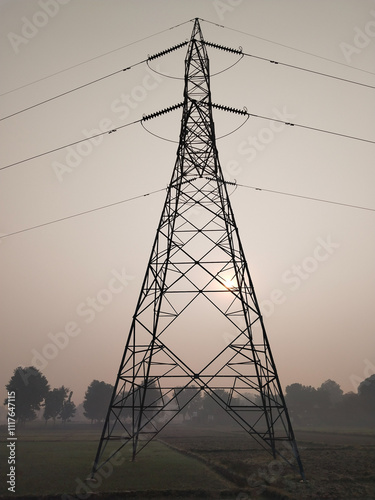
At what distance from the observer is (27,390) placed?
8869 cm

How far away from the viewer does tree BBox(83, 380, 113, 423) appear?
108 meters

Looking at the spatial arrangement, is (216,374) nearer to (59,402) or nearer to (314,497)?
(314,497)

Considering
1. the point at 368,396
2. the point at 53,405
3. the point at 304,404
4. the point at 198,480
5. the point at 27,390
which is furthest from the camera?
the point at 304,404

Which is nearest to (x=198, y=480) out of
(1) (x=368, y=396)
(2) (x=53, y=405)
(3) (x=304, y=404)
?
(2) (x=53, y=405)

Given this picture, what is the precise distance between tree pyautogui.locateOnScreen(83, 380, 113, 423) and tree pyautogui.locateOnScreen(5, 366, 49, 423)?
18.3 m

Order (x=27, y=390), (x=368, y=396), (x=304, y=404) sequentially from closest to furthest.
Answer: (x=27, y=390) < (x=368, y=396) < (x=304, y=404)

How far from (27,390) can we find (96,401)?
25.4 meters

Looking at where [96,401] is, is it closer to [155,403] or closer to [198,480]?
[155,403]

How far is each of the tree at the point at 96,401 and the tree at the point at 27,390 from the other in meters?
18.3

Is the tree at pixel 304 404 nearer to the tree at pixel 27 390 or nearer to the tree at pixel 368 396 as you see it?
the tree at pixel 368 396

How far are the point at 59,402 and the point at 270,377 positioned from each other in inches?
3773

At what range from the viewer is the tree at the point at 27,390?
86.5 meters

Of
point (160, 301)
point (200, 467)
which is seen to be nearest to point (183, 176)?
point (160, 301)

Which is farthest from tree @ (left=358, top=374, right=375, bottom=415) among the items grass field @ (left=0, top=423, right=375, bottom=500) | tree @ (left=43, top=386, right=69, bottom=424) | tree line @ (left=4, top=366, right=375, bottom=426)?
grass field @ (left=0, top=423, right=375, bottom=500)
